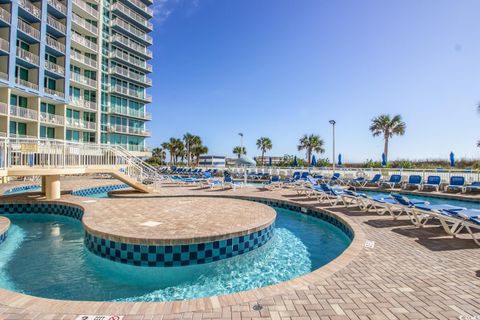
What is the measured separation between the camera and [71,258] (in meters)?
5.51

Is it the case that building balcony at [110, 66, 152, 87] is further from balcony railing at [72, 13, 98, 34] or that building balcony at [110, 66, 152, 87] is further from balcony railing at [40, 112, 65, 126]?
balcony railing at [40, 112, 65, 126]

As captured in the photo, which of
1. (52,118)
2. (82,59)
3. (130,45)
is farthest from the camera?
(130,45)

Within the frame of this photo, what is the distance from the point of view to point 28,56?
2194 centimetres

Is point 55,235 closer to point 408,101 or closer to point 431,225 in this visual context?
point 431,225

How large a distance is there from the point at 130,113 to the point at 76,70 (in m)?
7.86

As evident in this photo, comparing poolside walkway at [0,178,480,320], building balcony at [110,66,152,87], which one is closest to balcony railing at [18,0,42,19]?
building balcony at [110,66,152,87]

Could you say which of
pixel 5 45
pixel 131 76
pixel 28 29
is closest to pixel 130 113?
pixel 131 76

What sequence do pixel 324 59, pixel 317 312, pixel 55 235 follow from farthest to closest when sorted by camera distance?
1. pixel 324 59
2. pixel 55 235
3. pixel 317 312

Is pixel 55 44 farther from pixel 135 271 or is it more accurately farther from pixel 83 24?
pixel 135 271

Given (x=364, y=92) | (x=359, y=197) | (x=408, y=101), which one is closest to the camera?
(x=359, y=197)

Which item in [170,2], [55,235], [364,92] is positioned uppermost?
[170,2]

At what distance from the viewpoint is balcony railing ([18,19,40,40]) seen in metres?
21.2

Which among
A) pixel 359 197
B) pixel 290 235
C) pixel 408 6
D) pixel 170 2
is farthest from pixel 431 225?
pixel 170 2

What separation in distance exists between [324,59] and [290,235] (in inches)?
540
